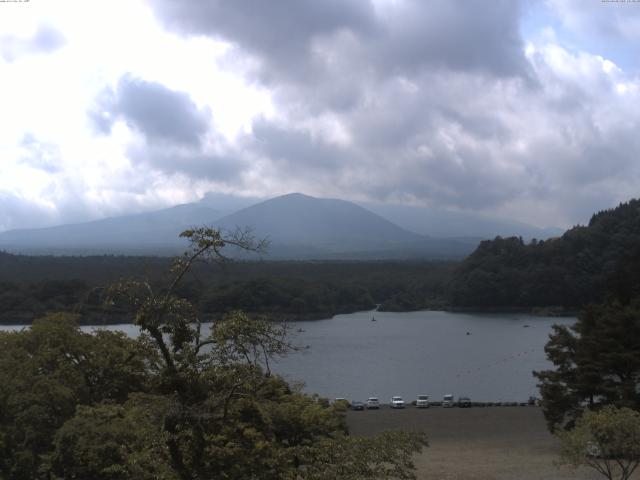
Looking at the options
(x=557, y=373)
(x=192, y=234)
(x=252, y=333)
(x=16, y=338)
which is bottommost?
(x=557, y=373)

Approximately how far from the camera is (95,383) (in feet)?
31.7

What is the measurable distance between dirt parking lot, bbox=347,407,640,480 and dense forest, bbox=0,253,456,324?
49.6ft

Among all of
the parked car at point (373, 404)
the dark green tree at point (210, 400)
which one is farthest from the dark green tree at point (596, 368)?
the dark green tree at point (210, 400)

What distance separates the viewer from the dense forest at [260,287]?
153ft

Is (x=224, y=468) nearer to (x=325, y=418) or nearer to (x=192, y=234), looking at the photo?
(x=192, y=234)

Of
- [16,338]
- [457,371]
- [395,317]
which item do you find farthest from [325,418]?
[395,317]

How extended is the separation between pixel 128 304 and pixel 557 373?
12.5m

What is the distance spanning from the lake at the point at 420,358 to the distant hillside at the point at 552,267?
525cm

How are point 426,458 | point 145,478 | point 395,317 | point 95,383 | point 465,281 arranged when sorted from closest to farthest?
point 145,478 < point 95,383 < point 426,458 < point 395,317 < point 465,281

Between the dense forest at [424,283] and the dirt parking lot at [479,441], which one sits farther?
the dense forest at [424,283]

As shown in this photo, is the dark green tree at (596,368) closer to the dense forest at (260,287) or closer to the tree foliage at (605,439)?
the tree foliage at (605,439)

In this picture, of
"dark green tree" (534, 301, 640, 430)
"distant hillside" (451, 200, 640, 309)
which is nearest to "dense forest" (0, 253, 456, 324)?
"distant hillside" (451, 200, 640, 309)

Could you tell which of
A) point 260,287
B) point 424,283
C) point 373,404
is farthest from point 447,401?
point 424,283

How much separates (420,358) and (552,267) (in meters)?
29.0
